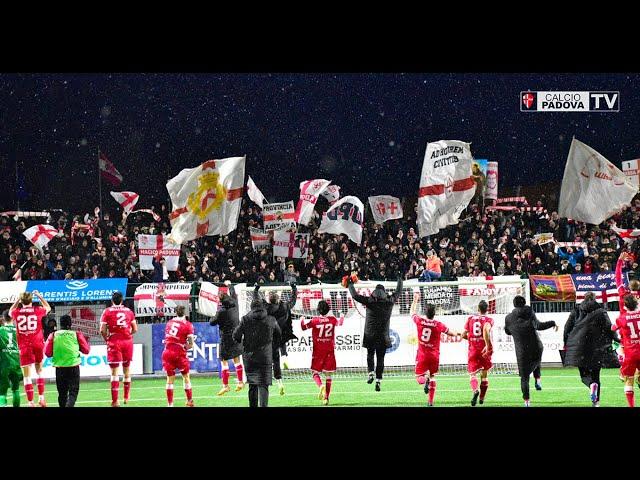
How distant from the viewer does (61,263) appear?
25969 mm

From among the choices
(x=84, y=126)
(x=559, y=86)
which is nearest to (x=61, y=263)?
(x=84, y=126)

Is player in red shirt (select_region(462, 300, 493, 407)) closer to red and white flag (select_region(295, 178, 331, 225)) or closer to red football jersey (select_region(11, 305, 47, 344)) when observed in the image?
red football jersey (select_region(11, 305, 47, 344))

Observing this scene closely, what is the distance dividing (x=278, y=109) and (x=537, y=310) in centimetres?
1409

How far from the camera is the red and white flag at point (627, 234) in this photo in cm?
2667

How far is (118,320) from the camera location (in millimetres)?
16203

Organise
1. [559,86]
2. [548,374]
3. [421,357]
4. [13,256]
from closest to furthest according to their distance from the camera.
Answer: [421,357] < [548,374] < [13,256] < [559,86]

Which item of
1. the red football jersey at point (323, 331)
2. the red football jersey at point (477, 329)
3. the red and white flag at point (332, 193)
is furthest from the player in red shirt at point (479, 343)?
the red and white flag at point (332, 193)

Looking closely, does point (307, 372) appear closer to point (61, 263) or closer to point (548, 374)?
point (548, 374)

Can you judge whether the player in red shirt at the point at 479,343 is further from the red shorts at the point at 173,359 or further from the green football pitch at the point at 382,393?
the red shorts at the point at 173,359

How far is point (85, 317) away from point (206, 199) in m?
5.06

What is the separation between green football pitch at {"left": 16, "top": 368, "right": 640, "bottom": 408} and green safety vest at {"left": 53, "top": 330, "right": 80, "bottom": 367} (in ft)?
6.99

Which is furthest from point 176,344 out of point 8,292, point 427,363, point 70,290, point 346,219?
point 346,219

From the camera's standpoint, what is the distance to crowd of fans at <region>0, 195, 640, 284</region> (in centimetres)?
2562

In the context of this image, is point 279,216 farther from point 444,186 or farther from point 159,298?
point 159,298
